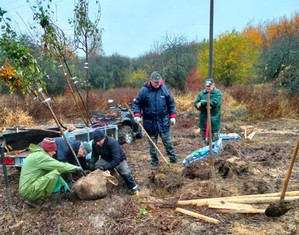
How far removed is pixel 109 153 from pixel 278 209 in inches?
94.7

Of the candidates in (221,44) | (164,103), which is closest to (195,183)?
(164,103)

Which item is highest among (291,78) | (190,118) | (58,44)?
(58,44)

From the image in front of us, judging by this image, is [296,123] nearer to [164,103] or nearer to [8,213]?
[164,103]

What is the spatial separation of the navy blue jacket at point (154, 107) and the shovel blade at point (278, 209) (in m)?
2.58

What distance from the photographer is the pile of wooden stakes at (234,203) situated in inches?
140

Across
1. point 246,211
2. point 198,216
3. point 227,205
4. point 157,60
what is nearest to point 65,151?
point 198,216

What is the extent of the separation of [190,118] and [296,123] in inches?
170

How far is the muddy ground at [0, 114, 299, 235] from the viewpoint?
11.2 feet

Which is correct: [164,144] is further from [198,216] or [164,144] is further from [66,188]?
[198,216]

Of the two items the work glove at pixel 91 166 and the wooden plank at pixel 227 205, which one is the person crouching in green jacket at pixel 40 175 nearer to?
the work glove at pixel 91 166

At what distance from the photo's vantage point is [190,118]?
532 inches

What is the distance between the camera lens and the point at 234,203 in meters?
3.71

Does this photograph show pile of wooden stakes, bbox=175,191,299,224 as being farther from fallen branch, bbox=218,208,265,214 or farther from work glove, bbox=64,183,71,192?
work glove, bbox=64,183,71,192

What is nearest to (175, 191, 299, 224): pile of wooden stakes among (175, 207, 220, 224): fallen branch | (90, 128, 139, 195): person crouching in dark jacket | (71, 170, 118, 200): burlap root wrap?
(175, 207, 220, 224): fallen branch
